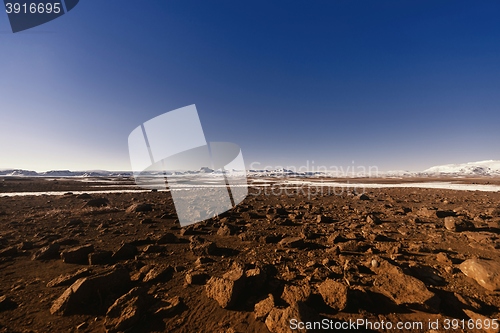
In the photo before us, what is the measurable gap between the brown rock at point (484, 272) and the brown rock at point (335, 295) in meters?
3.76

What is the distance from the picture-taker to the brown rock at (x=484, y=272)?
4.58 metres

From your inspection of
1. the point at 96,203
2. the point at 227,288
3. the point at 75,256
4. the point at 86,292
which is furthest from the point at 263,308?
the point at 96,203

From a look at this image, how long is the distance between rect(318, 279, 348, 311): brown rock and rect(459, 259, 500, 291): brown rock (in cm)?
376

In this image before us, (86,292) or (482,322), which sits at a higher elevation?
(86,292)

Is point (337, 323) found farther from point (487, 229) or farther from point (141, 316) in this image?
point (487, 229)

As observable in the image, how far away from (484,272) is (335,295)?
421 centimetres

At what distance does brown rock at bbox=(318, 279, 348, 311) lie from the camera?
3895 mm

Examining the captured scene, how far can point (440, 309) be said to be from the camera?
12.9ft

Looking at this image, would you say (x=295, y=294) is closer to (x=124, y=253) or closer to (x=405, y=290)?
(x=405, y=290)

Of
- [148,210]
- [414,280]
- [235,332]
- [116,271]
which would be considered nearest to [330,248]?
[414,280]

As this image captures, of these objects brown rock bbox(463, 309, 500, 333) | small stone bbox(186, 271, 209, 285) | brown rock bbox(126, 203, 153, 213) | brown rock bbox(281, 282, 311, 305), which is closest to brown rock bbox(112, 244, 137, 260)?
small stone bbox(186, 271, 209, 285)

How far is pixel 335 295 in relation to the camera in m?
4.02

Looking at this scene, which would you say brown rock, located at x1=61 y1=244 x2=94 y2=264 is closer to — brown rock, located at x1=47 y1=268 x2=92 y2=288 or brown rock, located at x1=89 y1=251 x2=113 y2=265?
brown rock, located at x1=89 y1=251 x2=113 y2=265

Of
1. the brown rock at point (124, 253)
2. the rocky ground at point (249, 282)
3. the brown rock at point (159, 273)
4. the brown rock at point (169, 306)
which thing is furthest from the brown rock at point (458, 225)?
the brown rock at point (124, 253)
